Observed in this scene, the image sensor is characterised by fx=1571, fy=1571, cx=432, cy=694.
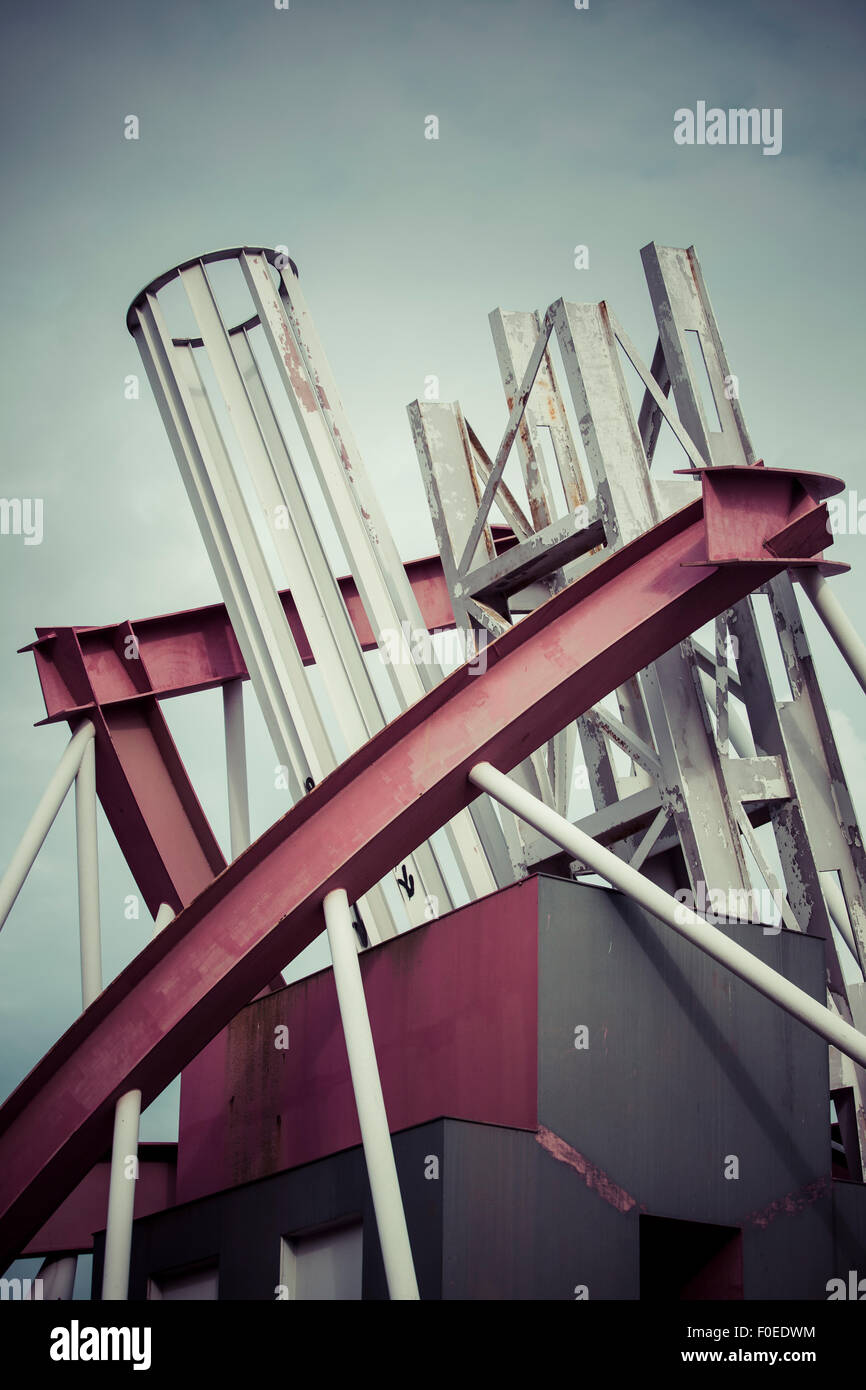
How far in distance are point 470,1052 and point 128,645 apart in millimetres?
8121

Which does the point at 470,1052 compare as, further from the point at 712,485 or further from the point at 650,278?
the point at 650,278

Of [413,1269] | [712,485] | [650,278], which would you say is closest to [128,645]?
[650,278]

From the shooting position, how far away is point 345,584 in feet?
68.0

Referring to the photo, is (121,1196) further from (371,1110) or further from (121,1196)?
(371,1110)

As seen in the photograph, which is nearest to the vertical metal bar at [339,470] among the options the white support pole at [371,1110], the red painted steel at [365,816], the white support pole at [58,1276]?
the red painted steel at [365,816]

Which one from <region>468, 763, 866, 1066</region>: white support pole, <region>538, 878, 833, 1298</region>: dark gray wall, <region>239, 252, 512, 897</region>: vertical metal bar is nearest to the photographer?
<region>468, 763, 866, 1066</region>: white support pole

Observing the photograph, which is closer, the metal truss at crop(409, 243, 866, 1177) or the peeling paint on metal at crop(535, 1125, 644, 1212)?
the peeling paint on metal at crop(535, 1125, 644, 1212)

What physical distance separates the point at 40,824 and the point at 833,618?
823 cm

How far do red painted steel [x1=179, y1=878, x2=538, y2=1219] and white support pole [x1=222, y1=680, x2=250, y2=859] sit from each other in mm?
4260

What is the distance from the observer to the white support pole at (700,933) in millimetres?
11500

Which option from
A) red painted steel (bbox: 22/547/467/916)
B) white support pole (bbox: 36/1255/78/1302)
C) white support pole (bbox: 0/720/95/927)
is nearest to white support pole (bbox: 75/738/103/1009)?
white support pole (bbox: 0/720/95/927)

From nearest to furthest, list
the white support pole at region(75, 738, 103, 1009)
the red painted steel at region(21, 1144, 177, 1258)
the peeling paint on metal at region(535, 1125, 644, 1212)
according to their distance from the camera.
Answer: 1. the peeling paint on metal at region(535, 1125, 644, 1212)
2. the white support pole at region(75, 738, 103, 1009)
3. the red painted steel at region(21, 1144, 177, 1258)

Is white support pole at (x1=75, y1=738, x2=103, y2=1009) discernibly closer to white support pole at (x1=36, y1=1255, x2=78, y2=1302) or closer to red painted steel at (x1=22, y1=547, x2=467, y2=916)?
red painted steel at (x1=22, y1=547, x2=467, y2=916)

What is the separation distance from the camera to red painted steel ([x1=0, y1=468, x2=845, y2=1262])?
12609 millimetres
